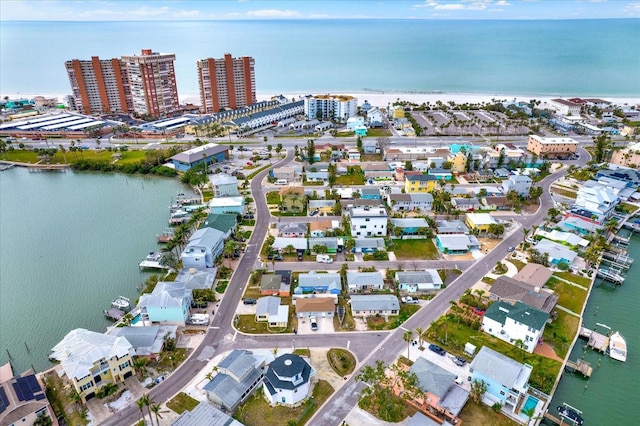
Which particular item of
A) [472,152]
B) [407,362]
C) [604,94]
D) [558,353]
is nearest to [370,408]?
[407,362]

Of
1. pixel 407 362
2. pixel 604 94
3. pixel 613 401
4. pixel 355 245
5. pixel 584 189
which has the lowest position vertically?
pixel 613 401

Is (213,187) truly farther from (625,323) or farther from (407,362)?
(625,323)

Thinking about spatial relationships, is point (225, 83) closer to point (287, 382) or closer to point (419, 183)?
point (419, 183)

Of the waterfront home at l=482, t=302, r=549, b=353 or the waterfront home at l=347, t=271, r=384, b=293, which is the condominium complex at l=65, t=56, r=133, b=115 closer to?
the waterfront home at l=347, t=271, r=384, b=293

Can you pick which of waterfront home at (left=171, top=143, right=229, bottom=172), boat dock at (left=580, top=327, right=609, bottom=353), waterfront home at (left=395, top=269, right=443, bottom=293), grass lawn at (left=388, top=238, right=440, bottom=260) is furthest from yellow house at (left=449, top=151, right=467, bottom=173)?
waterfront home at (left=171, top=143, right=229, bottom=172)

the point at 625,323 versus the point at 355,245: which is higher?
the point at 355,245

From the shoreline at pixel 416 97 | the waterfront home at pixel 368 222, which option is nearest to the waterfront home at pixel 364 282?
the waterfront home at pixel 368 222

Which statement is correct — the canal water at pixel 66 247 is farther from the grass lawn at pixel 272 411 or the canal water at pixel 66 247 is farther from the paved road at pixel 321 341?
the grass lawn at pixel 272 411

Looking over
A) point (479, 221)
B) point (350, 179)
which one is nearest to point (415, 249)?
point (479, 221)
